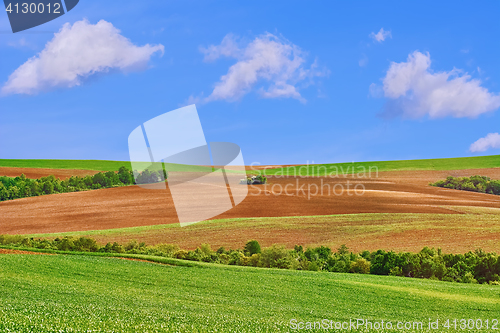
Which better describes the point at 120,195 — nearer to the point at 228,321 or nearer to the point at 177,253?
the point at 177,253

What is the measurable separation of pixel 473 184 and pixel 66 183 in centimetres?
5054

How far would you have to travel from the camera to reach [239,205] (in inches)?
1585

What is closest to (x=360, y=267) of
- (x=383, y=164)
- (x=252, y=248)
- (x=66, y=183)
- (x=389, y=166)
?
(x=252, y=248)

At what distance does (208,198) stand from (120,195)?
31.6ft

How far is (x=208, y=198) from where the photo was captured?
42.5 m

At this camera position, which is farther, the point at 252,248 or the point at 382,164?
the point at 382,164

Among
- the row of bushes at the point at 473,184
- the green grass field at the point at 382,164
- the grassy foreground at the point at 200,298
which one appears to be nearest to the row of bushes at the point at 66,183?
the green grass field at the point at 382,164

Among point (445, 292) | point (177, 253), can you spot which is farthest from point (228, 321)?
point (177, 253)

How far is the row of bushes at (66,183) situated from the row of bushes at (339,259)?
1990 centimetres

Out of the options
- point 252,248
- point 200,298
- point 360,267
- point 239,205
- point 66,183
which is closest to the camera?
point 200,298

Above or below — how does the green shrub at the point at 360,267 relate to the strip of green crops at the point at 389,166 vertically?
below

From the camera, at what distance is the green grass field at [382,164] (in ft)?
227

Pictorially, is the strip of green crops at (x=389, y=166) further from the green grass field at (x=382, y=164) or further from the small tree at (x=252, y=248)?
the small tree at (x=252, y=248)

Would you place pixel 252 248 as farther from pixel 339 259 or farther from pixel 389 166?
pixel 389 166
